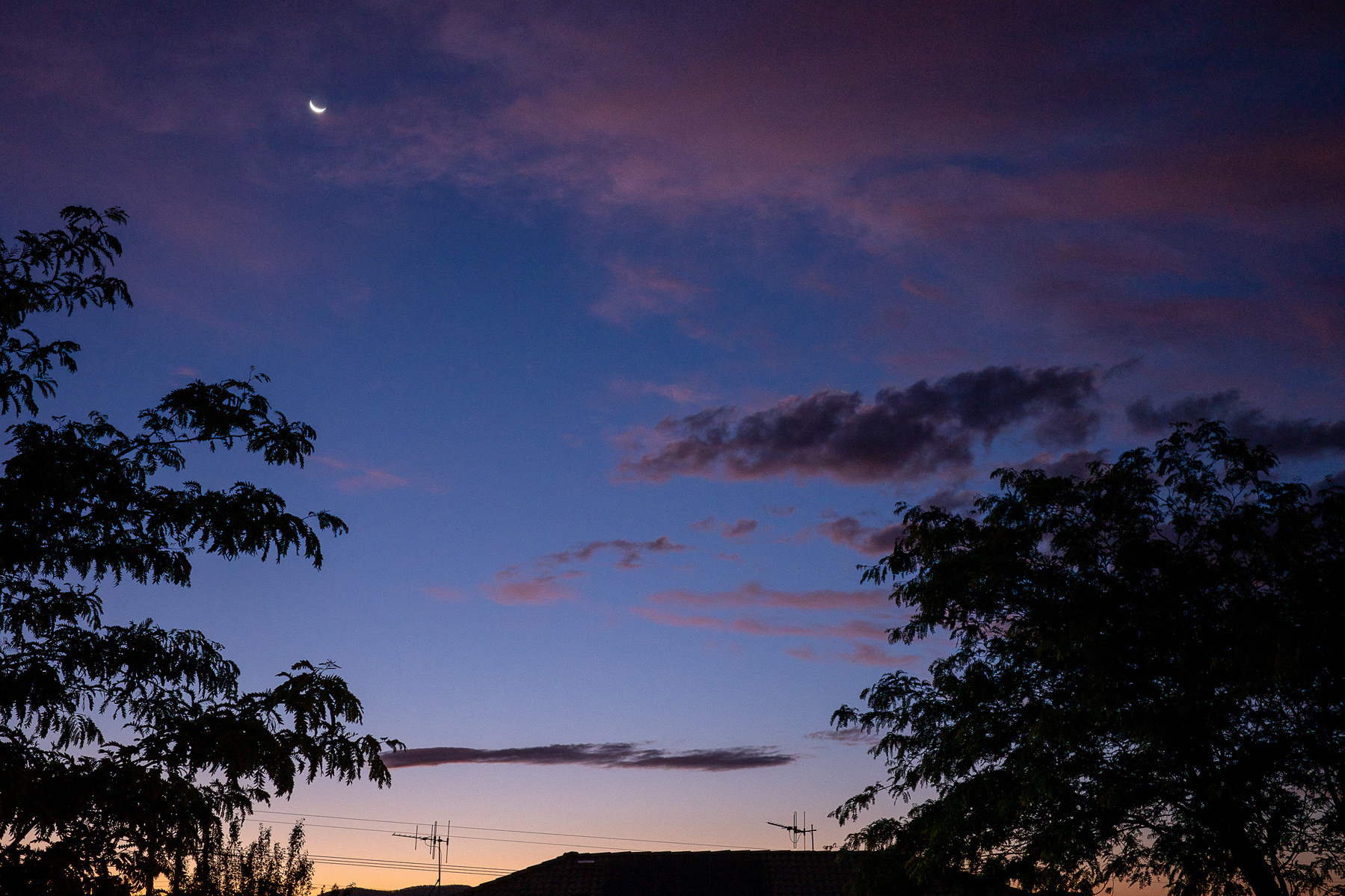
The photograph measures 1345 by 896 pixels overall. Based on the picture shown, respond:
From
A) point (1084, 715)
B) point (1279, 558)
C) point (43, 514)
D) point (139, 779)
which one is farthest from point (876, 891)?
point (43, 514)

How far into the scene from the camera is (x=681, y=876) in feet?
144

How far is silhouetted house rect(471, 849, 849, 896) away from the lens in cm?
4194

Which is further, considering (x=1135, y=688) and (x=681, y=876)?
(x=681, y=876)

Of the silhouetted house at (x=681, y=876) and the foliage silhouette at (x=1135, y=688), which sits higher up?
the foliage silhouette at (x=1135, y=688)

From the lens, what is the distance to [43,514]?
28.1ft

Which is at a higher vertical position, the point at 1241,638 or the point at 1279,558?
the point at 1279,558

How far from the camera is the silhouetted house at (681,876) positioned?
138 feet

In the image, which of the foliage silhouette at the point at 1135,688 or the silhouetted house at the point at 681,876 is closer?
the foliage silhouette at the point at 1135,688

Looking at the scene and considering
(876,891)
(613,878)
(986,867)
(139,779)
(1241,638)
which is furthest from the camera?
(613,878)

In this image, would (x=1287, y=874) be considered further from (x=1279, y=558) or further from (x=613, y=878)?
(x=613, y=878)

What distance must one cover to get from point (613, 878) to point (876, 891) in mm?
25811

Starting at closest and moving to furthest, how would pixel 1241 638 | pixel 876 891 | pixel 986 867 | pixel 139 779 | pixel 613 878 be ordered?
pixel 139 779
pixel 1241 638
pixel 986 867
pixel 876 891
pixel 613 878

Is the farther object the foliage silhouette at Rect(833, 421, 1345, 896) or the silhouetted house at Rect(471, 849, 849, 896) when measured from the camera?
the silhouetted house at Rect(471, 849, 849, 896)

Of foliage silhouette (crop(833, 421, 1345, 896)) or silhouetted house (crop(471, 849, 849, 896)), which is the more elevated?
foliage silhouette (crop(833, 421, 1345, 896))
